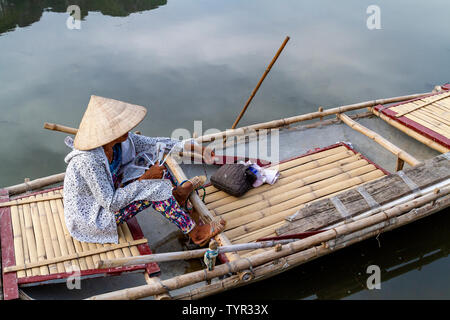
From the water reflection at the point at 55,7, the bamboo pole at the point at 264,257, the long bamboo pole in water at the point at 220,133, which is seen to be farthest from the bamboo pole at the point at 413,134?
the water reflection at the point at 55,7

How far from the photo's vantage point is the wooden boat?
9.76 ft

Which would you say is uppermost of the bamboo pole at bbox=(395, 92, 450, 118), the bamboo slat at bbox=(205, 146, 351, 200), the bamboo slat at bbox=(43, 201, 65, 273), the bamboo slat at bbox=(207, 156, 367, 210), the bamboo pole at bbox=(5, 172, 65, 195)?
the bamboo pole at bbox=(5, 172, 65, 195)

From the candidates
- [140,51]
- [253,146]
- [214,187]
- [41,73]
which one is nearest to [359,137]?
[253,146]

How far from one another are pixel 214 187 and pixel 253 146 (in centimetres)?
76

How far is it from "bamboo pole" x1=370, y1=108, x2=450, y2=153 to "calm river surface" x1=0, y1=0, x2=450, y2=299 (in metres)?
0.68

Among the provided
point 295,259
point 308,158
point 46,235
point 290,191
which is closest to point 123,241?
point 46,235

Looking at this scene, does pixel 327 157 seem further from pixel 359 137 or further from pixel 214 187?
pixel 214 187

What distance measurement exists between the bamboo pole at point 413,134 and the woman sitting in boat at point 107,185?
94.1 inches

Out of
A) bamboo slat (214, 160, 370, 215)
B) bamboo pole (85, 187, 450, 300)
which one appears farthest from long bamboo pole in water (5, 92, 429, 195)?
bamboo pole (85, 187, 450, 300)

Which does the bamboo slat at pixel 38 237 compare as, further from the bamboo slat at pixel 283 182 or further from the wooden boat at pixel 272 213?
the bamboo slat at pixel 283 182

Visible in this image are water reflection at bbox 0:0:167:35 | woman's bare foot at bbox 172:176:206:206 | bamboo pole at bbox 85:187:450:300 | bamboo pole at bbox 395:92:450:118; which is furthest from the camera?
water reflection at bbox 0:0:167:35

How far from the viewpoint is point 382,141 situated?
14.3 ft

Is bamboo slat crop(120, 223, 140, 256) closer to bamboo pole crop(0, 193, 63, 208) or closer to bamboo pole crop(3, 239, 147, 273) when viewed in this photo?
bamboo pole crop(3, 239, 147, 273)

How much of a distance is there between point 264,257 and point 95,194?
3.88 ft
